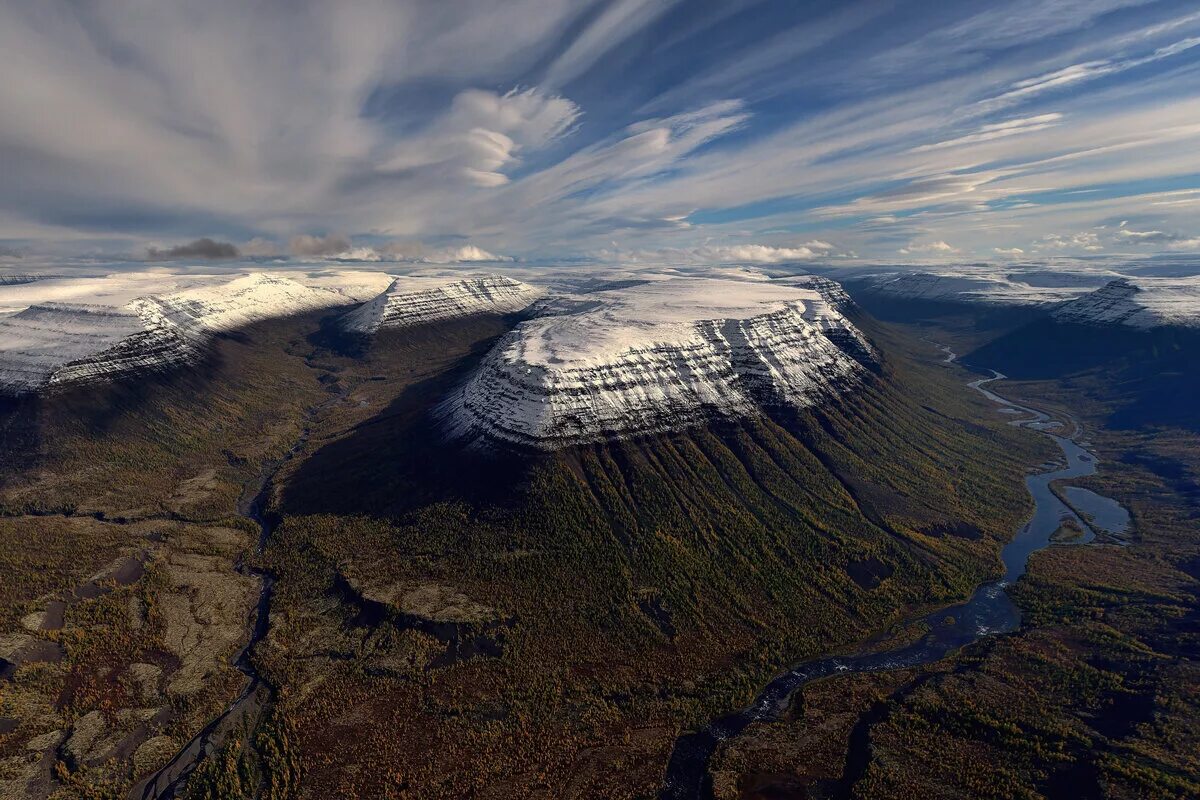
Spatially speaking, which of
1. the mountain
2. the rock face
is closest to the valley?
the mountain

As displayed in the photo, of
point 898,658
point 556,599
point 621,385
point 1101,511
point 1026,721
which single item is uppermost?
point 621,385

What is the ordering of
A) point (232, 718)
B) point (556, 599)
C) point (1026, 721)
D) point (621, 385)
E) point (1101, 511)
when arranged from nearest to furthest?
point (1026, 721) → point (232, 718) → point (556, 599) → point (621, 385) → point (1101, 511)

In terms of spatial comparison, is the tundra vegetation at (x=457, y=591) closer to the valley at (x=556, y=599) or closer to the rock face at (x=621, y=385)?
the valley at (x=556, y=599)

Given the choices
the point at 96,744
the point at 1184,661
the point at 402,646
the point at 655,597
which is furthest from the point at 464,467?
the point at 1184,661

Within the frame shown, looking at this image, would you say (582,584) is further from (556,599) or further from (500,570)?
(500,570)

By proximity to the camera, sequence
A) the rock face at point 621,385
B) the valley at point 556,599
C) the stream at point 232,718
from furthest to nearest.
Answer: the rock face at point 621,385
the valley at point 556,599
the stream at point 232,718

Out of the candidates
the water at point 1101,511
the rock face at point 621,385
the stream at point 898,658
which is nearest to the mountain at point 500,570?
the rock face at point 621,385

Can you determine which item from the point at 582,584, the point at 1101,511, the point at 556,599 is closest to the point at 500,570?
the point at 556,599

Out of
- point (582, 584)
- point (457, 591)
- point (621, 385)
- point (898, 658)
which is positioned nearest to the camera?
point (898, 658)

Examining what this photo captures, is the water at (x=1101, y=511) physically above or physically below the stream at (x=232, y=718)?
above
